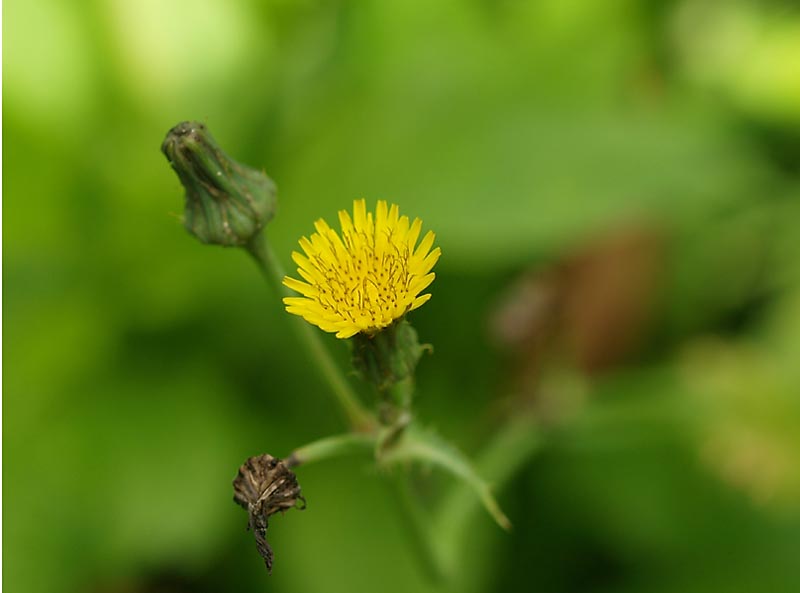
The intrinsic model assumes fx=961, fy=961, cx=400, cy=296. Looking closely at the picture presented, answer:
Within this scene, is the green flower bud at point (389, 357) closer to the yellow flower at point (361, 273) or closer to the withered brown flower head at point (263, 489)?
the yellow flower at point (361, 273)

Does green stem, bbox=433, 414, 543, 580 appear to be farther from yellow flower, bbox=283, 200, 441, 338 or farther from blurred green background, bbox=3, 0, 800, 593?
yellow flower, bbox=283, 200, 441, 338

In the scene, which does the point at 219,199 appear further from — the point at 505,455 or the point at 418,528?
the point at 505,455

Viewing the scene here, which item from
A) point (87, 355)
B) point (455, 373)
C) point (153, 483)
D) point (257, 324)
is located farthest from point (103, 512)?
point (455, 373)

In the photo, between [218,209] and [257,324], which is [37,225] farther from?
[218,209]

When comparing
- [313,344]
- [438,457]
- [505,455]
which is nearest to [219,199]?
[313,344]

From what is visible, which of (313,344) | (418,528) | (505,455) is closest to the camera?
(313,344)

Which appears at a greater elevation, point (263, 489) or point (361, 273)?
point (361, 273)

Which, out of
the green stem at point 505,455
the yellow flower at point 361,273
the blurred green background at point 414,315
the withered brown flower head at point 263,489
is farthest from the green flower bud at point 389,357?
the blurred green background at point 414,315
